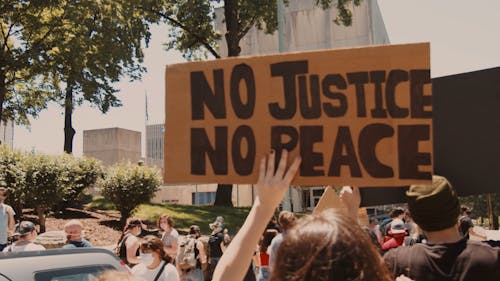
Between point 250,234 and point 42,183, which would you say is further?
point 42,183

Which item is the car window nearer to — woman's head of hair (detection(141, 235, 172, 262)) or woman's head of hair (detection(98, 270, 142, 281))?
woman's head of hair (detection(98, 270, 142, 281))

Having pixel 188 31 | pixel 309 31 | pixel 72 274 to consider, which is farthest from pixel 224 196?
pixel 309 31

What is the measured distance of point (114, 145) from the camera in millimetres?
59438

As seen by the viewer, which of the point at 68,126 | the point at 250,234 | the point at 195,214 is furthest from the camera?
the point at 68,126

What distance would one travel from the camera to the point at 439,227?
95.7 inches

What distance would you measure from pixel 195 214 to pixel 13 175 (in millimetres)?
8381

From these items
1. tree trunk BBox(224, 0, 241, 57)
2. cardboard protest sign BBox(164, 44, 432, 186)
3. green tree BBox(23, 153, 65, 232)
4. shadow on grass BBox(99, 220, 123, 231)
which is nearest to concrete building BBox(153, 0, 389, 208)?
tree trunk BBox(224, 0, 241, 57)

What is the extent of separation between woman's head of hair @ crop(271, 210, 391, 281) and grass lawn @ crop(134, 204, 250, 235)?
20.6 metres

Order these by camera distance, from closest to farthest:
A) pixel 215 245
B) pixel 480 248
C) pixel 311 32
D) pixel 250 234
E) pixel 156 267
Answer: pixel 250 234 → pixel 480 248 → pixel 156 267 → pixel 215 245 → pixel 311 32

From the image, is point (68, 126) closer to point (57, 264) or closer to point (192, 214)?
point (192, 214)

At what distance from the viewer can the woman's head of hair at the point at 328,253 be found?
1414 millimetres

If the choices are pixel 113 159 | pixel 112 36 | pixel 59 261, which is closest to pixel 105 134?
pixel 113 159

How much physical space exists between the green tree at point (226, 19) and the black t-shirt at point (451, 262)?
27.8 m

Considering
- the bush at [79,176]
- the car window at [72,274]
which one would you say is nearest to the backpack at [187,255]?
the car window at [72,274]
